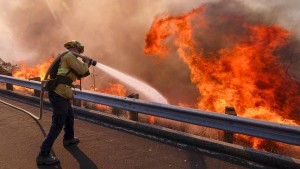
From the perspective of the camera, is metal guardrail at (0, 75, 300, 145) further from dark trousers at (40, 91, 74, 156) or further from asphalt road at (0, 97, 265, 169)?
dark trousers at (40, 91, 74, 156)

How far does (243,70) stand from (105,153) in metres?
6.90

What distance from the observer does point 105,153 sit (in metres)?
5.53

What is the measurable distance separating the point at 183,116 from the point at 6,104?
20.2 feet

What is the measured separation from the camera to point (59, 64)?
215 inches

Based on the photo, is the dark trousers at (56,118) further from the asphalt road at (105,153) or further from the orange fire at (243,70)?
the orange fire at (243,70)

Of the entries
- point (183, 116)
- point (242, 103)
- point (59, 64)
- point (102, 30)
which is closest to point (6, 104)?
point (59, 64)

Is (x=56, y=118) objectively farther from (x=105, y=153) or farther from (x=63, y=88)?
(x=105, y=153)

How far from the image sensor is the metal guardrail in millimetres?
4664

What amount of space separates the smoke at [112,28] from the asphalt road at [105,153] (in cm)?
762

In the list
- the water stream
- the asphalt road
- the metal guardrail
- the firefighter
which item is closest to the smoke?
the water stream

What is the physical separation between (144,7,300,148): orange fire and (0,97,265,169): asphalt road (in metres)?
4.10

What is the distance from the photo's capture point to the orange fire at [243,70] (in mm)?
10328

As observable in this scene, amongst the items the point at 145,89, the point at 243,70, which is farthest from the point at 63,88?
the point at 145,89

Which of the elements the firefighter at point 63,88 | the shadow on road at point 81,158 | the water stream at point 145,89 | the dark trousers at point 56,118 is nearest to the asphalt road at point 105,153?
the shadow on road at point 81,158
